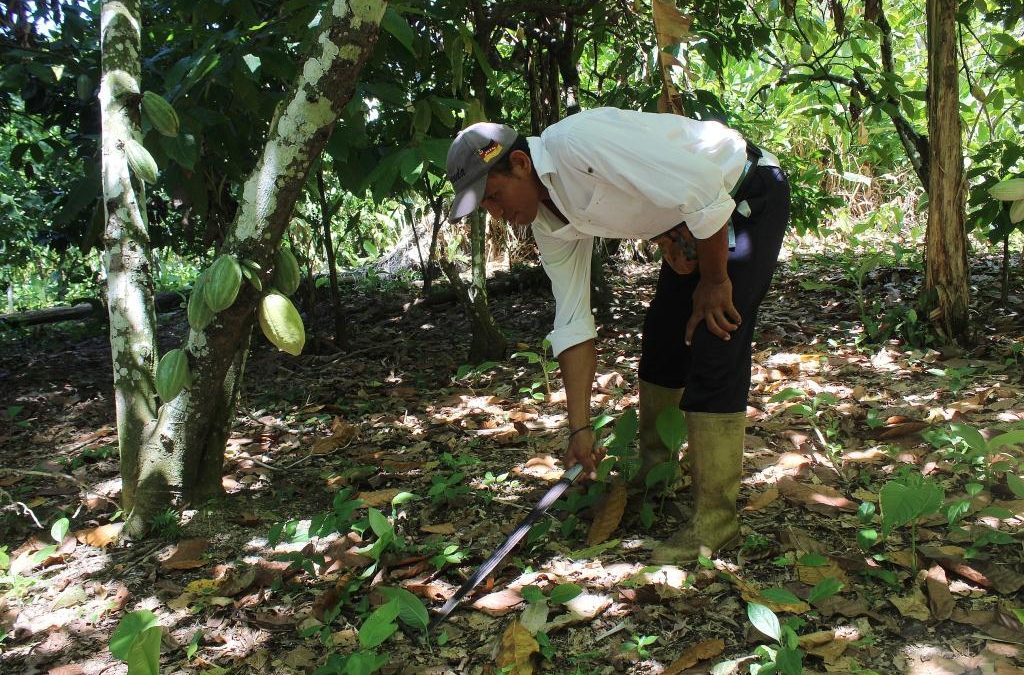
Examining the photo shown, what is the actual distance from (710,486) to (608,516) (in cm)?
31

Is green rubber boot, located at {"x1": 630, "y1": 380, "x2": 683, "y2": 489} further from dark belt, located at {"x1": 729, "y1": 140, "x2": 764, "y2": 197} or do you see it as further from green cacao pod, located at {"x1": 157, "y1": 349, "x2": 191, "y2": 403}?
green cacao pod, located at {"x1": 157, "y1": 349, "x2": 191, "y2": 403}

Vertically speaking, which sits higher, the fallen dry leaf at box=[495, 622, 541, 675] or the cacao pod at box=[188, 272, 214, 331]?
the cacao pod at box=[188, 272, 214, 331]

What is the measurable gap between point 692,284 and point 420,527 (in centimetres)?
102

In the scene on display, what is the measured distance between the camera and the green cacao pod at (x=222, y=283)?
1940 mm

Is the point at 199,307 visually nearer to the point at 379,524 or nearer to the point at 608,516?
the point at 379,524

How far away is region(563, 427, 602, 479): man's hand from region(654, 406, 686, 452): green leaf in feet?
0.68

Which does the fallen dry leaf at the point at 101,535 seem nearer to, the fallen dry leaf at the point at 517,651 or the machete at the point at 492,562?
the machete at the point at 492,562

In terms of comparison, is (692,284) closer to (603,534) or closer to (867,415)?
(603,534)

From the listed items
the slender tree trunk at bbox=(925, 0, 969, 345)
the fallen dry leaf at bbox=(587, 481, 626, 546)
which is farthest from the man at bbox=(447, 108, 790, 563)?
the slender tree trunk at bbox=(925, 0, 969, 345)

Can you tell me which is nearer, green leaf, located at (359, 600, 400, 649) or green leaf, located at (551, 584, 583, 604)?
green leaf, located at (359, 600, 400, 649)

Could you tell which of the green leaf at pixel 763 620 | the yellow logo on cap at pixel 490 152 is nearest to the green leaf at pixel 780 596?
the green leaf at pixel 763 620

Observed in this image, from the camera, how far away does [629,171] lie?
1.72 m

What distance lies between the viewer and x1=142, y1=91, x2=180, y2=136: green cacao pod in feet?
7.13

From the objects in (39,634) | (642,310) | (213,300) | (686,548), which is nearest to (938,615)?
(686,548)
